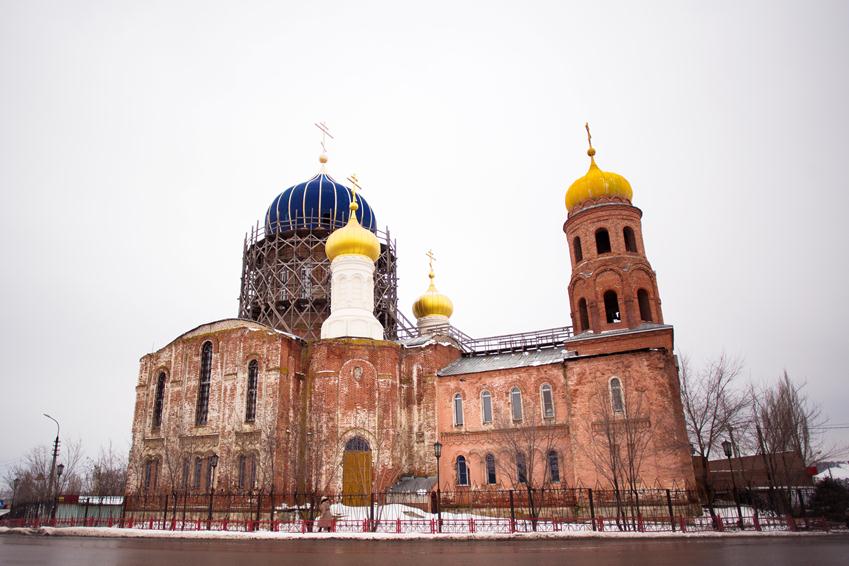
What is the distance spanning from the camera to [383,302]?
1550 inches

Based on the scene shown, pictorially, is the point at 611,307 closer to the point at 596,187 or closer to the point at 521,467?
the point at 596,187

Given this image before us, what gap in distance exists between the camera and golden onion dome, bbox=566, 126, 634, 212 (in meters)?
28.1

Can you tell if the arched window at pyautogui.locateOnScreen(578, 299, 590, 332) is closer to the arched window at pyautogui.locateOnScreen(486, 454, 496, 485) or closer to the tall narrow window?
the arched window at pyautogui.locateOnScreen(486, 454, 496, 485)

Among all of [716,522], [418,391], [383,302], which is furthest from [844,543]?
[383,302]

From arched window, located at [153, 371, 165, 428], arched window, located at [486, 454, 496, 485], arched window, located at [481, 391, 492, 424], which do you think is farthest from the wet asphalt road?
arched window, located at [153, 371, 165, 428]

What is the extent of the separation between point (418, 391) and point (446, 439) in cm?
266

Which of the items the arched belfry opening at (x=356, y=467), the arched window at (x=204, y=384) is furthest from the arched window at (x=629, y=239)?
the arched window at (x=204, y=384)

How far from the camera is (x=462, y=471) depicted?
27.7 metres

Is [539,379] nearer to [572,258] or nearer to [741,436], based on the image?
[572,258]

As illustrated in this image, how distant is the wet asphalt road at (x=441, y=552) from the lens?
423 inches

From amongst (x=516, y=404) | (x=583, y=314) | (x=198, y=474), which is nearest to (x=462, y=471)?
(x=516, y=404)

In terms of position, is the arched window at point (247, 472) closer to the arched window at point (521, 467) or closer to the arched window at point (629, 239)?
the arched window at point (521, 467)

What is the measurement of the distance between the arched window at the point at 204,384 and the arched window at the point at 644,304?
2038 cm

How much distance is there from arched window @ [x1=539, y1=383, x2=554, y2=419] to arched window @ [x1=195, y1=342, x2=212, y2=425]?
15.7 meters
